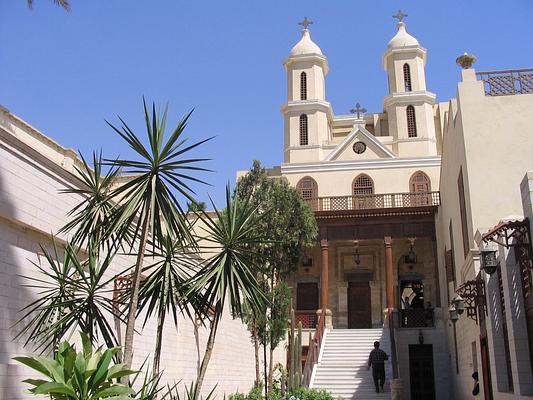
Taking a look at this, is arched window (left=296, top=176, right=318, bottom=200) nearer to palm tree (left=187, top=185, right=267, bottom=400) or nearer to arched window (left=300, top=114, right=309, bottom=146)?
arched window (left=300, top=114, right=309, bottom=146)

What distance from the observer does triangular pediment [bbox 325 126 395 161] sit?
93.1 ft

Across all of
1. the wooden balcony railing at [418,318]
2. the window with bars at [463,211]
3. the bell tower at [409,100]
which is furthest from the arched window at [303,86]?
the window with bars at [463,211]

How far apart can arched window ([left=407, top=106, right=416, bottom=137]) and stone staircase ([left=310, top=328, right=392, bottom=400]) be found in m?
12.0

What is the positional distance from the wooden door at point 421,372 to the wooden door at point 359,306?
4.43 m

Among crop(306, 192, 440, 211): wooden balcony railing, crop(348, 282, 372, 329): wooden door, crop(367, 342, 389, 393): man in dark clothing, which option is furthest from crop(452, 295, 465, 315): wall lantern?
crop(348, 282, 372, 329): wooden door

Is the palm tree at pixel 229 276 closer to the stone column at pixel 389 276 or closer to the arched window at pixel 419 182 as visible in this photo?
the stone column at pixel 389 276

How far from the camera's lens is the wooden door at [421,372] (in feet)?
68.4

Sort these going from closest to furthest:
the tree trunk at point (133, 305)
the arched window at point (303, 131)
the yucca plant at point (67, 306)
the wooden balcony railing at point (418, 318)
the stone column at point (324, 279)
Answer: the tree trunk at point (133, 305)
the yucca plant at point (67, 306)
the wooden balcony railing at point (418, 318)
the stone column at point (324, 279)
the arched window at point (303, 131)

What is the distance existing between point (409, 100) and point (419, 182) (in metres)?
5.16

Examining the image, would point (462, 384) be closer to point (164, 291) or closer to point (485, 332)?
point (485, 332)

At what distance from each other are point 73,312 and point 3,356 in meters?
1.21

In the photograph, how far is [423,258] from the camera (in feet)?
84.7

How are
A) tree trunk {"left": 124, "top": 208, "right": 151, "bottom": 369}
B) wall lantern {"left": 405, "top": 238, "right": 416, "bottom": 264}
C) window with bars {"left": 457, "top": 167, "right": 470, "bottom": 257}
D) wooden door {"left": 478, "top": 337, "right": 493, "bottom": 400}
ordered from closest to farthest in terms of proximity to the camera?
tree trunk {"left": 124, "top": 208, "right": 151, "bottom": 369}, wooden door {"left": 478, "top": 337, "right": 493, "bottom": 400}, window with bars {"left": 457, "top": 167, "right": 470, "bottom": 257}, wall lantern {"left": 405, "top": 238, "right": 416, "bottom": 264}

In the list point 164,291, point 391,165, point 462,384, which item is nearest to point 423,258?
point 391,165
